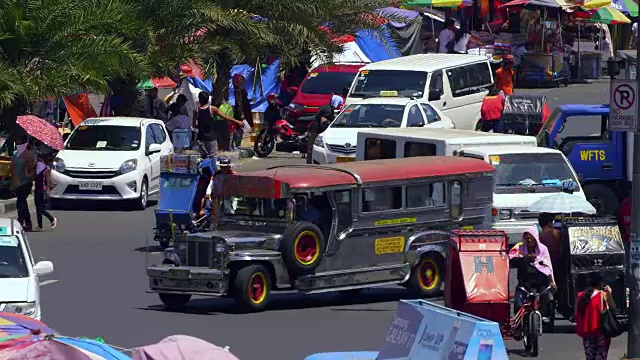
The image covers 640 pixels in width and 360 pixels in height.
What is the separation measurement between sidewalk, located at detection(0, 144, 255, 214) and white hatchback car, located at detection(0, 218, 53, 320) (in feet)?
34.6

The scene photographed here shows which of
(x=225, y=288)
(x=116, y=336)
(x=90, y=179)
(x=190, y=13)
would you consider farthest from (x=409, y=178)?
(x=190, y=13)

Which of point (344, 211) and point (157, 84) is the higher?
point (157, 84)

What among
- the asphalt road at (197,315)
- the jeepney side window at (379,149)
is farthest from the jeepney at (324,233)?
the jeepney side window at (379,149)

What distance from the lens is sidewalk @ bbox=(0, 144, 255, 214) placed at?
2662 centimetres

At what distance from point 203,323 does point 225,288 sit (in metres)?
0.57

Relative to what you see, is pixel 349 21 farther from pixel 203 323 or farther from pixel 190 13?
pixel 203 323

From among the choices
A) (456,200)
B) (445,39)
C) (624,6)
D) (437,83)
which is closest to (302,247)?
(456,200)

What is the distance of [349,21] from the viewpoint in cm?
3403

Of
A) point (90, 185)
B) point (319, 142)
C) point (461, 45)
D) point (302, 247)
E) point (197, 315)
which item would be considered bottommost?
point (197, 315)

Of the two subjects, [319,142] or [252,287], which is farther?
[319,142]

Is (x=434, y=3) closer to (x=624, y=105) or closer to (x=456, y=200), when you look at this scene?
(x=456, y=200)

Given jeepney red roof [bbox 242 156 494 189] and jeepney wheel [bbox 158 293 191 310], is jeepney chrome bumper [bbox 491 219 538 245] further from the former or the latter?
jeepney wheel [bbox 158 293 191 310]

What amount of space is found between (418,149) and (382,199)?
527 centimetres

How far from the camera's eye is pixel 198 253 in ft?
59.0
